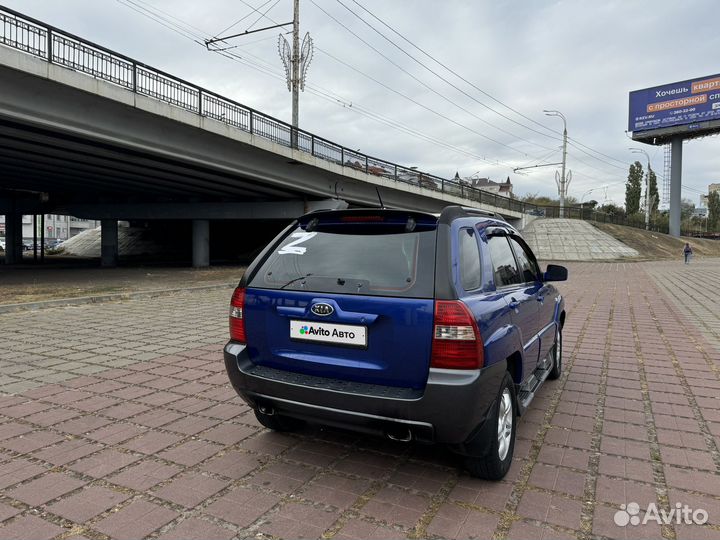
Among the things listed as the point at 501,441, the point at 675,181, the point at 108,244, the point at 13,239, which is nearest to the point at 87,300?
the point at 501,441

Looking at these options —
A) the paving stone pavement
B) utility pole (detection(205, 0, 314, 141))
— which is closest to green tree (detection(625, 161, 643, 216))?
utility pole (detection(205, 0, 314, 141))

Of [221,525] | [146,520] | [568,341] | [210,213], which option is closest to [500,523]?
[221,525]

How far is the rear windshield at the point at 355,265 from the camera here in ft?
9.37

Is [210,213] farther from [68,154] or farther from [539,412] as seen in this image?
[539,412]

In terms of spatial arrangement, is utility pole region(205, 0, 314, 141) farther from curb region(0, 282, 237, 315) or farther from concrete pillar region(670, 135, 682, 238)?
concrete pillar region(670, 135, 682, 238)

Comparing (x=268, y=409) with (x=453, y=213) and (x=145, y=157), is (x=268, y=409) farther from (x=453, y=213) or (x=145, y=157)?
(x=145, y=157)

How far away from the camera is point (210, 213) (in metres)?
27.1

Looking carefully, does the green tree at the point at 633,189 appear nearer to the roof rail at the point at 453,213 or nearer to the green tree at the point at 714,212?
the green tree at the point at 714,212

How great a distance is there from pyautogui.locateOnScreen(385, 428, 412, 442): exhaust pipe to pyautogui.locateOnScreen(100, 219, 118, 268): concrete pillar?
2779 cm

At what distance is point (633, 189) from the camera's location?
7762 cm

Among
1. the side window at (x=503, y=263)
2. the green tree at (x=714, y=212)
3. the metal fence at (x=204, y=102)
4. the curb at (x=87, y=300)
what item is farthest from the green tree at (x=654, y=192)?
the side window at (x=503, y=263)

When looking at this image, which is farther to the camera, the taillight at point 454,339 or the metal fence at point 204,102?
the metal fence at point 204,102

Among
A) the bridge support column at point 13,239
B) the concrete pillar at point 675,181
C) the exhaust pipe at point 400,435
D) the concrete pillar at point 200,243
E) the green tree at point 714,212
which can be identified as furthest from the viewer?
the green tree at point 714,212

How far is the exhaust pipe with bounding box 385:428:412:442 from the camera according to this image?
276cm
